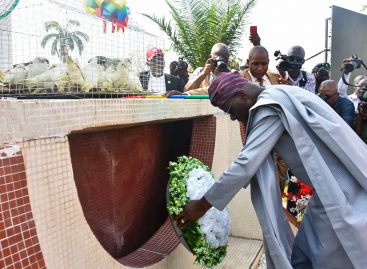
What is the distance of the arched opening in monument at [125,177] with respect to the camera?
7.34 ft

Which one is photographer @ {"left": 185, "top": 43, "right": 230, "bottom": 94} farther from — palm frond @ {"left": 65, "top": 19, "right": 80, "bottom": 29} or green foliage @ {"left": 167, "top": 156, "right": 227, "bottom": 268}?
palm frond @ {"left": 65, "top": 19, "right": 80, "bottom": 29}

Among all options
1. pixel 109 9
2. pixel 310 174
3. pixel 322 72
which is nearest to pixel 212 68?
pixel 109 9

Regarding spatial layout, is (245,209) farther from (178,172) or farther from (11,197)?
(11,197)

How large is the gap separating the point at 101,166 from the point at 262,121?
1.10 metres

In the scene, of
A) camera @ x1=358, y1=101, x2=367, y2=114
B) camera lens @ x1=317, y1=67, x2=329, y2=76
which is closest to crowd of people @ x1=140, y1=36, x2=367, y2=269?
camera @ x1=358, y1=101, x2=367, y2=114

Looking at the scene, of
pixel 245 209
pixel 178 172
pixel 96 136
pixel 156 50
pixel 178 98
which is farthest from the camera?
pixel 245 209

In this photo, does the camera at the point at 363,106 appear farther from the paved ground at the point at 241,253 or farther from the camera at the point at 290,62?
the paved ground at the point at 241,253

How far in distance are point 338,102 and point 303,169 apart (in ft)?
8.28

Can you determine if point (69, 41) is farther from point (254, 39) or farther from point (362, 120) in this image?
point (362, 120)

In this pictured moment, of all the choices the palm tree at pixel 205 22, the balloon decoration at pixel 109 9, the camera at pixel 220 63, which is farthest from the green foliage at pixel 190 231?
the palm tree at pixel 205 22

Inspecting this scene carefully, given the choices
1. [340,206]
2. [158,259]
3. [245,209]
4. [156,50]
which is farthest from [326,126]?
[245,209]

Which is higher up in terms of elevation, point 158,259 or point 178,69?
point 178,69

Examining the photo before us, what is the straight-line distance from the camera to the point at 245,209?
4.40 meters

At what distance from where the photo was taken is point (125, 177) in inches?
105
